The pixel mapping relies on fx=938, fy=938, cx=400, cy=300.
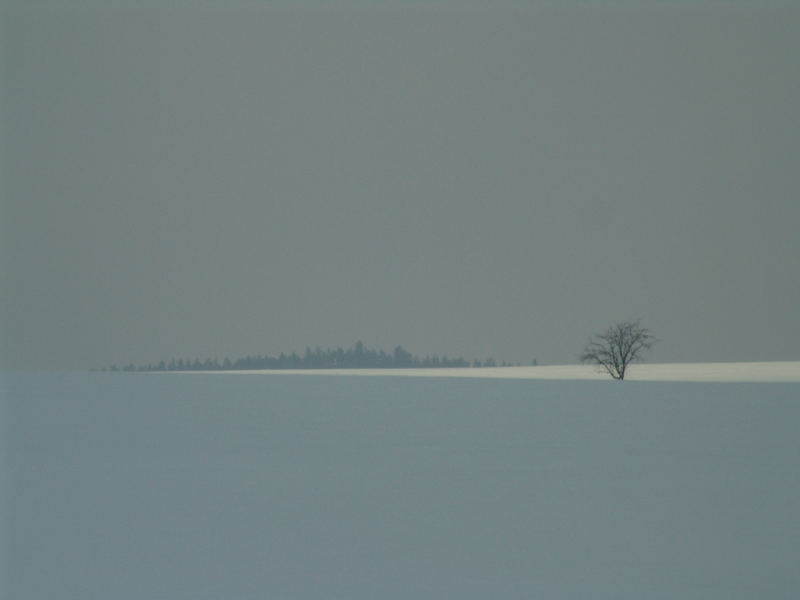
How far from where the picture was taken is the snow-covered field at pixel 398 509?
554 centimetres

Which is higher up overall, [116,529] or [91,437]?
[91,437]

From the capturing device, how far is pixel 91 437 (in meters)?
12.6

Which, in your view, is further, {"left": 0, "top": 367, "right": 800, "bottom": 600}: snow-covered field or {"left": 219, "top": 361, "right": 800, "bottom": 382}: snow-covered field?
{"left": 219, "top": 361, "right": 800, "bottom": 382}: snow-covered field

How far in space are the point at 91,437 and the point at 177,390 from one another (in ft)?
39.7

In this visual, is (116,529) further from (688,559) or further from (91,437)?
(91,437)

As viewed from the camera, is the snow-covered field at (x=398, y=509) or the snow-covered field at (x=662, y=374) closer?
the snow-covered field at (x=398, y=509)

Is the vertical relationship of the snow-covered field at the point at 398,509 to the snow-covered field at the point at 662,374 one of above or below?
below

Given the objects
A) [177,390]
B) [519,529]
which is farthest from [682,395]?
[519,529]

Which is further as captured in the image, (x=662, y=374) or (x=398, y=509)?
(x=662, y=374)

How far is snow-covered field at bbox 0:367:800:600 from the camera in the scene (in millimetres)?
5543

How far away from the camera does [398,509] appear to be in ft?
25.0

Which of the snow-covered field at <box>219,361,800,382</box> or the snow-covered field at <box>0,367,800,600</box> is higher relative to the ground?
the snow-covered field at <box>219,361,800,382</box>

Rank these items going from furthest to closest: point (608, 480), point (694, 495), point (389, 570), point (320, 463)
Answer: point (320, 463) → point (608, 480) → point (694, 495) → point (389, 570)

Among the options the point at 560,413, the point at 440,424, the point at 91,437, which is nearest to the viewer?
the point at 91,437
